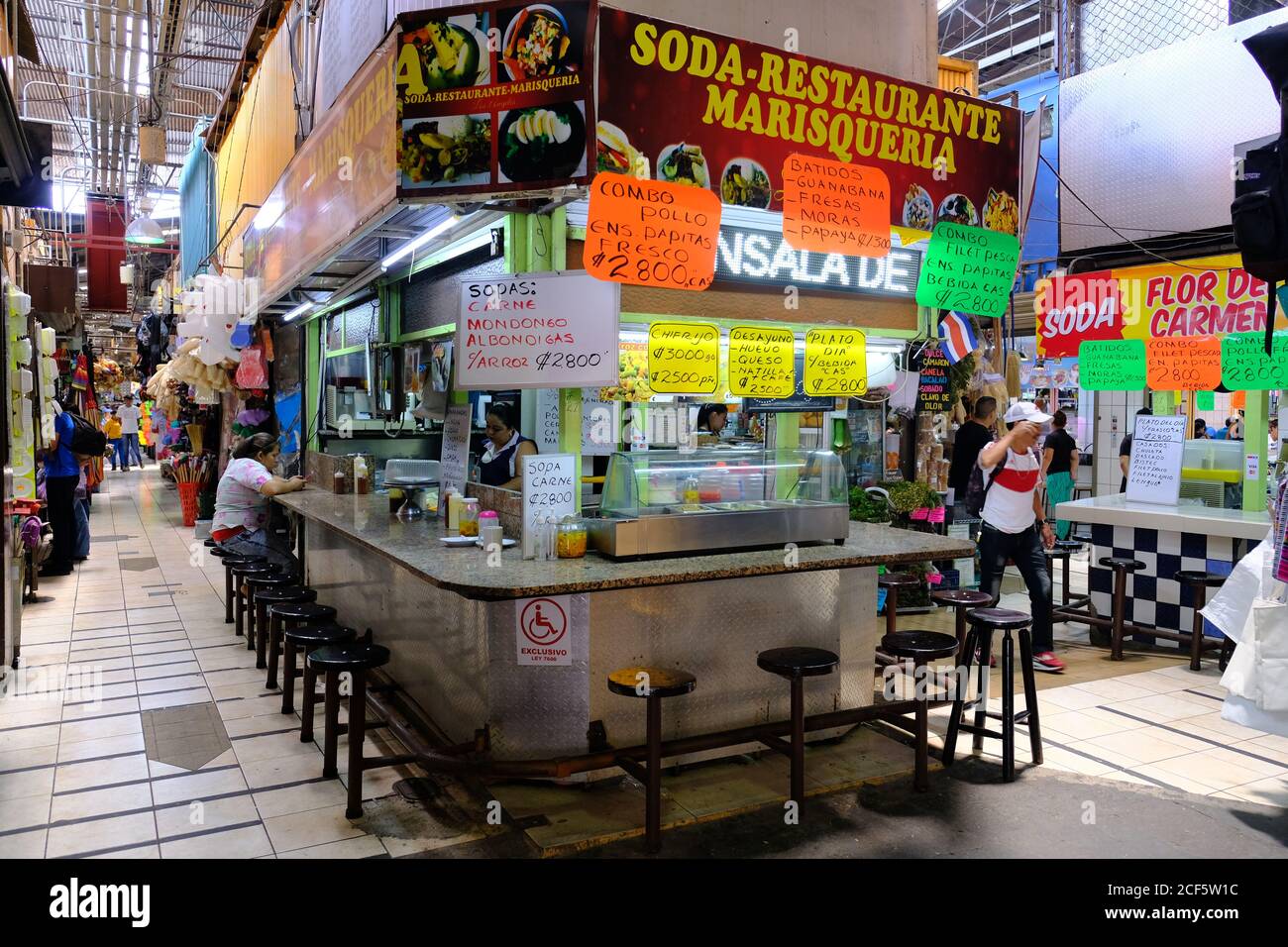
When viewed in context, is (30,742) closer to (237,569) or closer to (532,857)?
(237,569)

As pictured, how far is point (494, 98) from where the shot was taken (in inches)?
147

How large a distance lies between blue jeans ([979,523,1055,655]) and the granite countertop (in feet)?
3.80

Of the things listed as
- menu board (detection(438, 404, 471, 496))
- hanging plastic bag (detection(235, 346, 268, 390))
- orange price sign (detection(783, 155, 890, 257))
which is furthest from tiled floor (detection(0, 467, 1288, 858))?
hanging plastic bag (detection(235, 346, 268, 390))

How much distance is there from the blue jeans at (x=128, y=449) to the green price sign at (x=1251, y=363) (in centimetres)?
2670

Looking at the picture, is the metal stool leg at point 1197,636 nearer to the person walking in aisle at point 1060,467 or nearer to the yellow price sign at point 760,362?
the yellow price sign at point 760,362

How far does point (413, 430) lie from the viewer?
7.79 m

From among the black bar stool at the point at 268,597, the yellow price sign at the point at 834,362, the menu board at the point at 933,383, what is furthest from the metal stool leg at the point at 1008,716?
the menu board at the point at 933,383

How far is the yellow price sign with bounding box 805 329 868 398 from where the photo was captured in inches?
213

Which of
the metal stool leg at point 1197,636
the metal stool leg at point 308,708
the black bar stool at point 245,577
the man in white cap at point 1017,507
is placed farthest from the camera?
the metal stool leg at point 1197,636

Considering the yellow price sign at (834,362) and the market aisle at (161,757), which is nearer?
the market aisle at (161,757)

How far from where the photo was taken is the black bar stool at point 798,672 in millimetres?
3656

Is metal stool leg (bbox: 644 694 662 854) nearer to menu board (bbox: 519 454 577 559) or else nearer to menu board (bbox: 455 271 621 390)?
menu board (bbox: 519 454 577 559)
